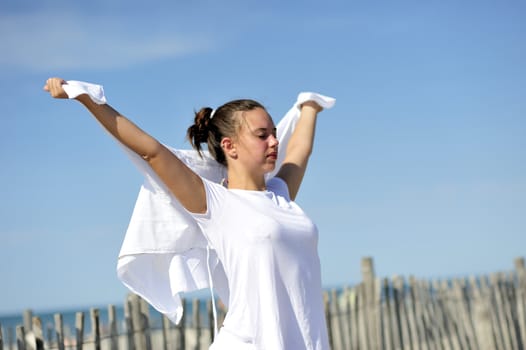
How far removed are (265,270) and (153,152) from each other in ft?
1.83

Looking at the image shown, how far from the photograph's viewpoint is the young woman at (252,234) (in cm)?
304

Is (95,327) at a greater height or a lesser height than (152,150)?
lesser

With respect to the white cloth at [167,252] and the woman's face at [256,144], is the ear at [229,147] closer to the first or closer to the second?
the woman's face at [256,144]

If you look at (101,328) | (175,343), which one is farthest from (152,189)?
(175,343)

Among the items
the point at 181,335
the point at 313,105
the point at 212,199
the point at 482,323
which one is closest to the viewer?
the point at 212,199

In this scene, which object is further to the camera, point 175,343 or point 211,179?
point 175,343

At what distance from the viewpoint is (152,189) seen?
10.6ft

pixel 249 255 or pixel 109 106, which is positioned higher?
pixel 109 106

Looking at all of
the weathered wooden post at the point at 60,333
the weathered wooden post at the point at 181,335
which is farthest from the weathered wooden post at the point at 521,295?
the weathered wooden post at the point at 60,333

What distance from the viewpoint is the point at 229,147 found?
332 centimetres

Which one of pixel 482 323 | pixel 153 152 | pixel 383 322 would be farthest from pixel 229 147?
pixel 482 323

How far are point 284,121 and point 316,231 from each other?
830 mm

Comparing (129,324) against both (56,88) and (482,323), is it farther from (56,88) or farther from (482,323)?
(482,323)

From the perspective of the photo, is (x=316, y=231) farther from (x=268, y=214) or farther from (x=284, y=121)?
(x=284, y=121)
